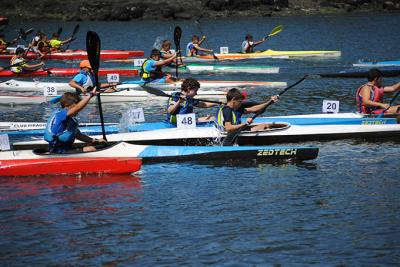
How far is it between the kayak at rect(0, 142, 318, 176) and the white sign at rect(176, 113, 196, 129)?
1294 millimetres

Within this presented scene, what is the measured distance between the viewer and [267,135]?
18.1 meters

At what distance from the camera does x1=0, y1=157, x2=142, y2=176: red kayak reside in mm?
15984

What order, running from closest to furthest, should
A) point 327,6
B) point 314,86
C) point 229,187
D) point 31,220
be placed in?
point 31,220, point 229,187, point 314,86, point 327,6

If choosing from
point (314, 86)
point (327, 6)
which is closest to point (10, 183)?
point (314, 86)

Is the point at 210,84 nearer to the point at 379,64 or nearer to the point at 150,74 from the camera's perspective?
the point at 150,74

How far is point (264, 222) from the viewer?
13.4 meters

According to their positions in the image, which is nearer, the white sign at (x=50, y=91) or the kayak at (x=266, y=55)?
the white sign at (x=50, y=91)

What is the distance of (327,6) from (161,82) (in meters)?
71.0

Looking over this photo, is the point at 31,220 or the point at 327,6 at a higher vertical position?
the point at 327,6

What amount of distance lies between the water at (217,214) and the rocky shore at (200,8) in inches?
2943

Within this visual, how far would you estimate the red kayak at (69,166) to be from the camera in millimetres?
15984

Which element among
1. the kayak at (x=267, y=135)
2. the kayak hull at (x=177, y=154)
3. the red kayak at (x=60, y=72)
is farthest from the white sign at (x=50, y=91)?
the kayak hull at (x=177, y=154)

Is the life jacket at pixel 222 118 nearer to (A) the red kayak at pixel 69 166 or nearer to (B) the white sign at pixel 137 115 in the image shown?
(A) the red kayak at pixel 69 166

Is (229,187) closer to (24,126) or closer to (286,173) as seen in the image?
(286,173)
